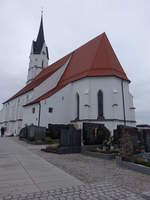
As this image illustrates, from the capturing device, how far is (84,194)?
3957 mm

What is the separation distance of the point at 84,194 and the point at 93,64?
2174 cm

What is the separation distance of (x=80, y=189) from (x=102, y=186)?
0.65 meters

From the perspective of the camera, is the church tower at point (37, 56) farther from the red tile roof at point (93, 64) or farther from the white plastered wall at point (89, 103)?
the white plastered wall at point (89, 103)

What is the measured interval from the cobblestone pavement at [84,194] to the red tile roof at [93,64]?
1956cm

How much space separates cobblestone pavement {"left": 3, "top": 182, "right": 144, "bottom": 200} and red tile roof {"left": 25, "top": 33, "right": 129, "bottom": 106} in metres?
19.6

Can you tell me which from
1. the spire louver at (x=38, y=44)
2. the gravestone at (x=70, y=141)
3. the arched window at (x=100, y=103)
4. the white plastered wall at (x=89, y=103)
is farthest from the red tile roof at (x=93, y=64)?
the spire louver at (x=38, y=44)

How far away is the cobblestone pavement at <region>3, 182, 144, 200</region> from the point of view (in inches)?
146

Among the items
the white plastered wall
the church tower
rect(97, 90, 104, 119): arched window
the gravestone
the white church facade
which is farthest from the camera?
the church tower

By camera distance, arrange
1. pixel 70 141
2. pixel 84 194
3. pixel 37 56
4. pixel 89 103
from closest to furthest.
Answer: pixel 84 194 < pixel 70 141 < pixel 89 103 < pixel 37 56

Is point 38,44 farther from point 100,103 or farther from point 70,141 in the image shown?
point 70,141

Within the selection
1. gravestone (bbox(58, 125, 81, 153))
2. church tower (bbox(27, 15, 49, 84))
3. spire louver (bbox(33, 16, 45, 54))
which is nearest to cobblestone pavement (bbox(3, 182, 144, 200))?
gravestone (bbox(58, 125, 81, 153))

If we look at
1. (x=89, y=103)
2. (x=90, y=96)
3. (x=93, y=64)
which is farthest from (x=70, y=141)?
(x=93, y=64)

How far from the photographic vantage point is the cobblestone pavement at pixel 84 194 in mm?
3719

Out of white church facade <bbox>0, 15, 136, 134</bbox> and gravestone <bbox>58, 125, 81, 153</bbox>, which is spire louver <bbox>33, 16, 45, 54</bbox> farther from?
gravestone <bbox>58, 125, 81, 153</bbox>
